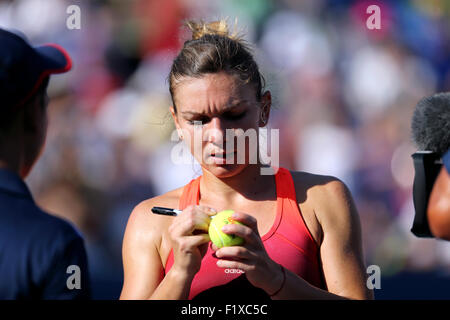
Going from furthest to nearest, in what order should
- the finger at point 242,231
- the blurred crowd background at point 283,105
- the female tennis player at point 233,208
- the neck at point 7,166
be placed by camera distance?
the blurred crowd background at point 283,105 → the female tennis player at point 233,208 → the finger at point 242,231 → the neck at point 7,166

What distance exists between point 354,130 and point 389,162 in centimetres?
43

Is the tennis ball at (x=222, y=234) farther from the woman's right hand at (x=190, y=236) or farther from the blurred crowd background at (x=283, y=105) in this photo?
the blurred crowd background at (x=283, y=105)

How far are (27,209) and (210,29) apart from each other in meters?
1.15

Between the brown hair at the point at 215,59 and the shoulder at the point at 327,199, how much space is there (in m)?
0.38

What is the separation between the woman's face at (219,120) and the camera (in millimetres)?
1976

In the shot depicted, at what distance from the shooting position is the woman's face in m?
1.98

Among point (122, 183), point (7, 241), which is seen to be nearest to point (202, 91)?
point (7, 241)

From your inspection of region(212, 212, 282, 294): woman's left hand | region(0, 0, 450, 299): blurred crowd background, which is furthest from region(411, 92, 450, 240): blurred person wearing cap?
region(0, 0, 450, 299): blurred crowd background

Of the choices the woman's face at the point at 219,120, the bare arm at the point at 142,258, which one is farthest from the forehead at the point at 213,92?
the bare arm at the point at 142,258

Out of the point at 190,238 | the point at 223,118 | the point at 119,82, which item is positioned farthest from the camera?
the point at 119,82

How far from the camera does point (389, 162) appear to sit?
5.07 m

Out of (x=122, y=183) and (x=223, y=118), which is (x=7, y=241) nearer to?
(x=223, y=118)

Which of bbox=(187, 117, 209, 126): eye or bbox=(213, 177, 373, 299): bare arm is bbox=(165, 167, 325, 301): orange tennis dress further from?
bbox=(187, 117, 209, 126): eye

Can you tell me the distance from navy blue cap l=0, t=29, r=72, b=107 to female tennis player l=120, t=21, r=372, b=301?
62 cm
